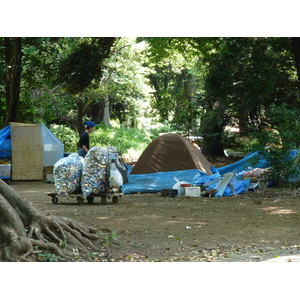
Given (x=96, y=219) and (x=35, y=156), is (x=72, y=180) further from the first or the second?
(x=35, y=156)

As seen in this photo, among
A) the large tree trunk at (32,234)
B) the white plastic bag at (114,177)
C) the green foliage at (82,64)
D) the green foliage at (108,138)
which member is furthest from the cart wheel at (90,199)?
the green foliage at (108,138)

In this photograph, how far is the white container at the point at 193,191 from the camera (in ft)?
44.1

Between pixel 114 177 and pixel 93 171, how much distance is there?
0.45m

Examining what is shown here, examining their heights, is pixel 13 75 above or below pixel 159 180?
above

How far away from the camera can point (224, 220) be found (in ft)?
32.2

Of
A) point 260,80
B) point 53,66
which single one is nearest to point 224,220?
point 260,80

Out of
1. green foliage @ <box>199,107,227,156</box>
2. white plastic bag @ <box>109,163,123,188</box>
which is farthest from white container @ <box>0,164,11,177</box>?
green foliage @ <box>199,107,227,156</box>

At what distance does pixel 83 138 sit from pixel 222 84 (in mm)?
8099

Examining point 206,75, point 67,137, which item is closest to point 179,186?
point 206,75

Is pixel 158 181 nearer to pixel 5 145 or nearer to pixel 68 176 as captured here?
pixel 68 176

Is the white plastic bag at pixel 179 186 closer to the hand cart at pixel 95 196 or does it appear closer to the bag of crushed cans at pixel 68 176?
the hand cart at pixel 95 196

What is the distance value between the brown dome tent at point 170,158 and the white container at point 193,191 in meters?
1.37

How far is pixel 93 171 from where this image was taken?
38.0ft

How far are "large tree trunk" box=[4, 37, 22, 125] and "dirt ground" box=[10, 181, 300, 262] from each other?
21.1ft
